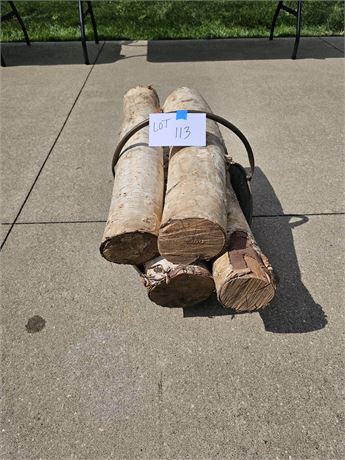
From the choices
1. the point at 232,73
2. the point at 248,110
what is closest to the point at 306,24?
the point at 232,73

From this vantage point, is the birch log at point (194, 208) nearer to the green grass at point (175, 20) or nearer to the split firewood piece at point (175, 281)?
the split firewood piece at point (175, 281)

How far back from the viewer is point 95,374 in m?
2.03

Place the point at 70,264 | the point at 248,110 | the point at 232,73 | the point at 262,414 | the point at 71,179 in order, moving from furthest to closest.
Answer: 1. the point at 232,73
2. the point at 248,110
3. the point at 71,179
4. the point at 70,264
5. the point at 262,414

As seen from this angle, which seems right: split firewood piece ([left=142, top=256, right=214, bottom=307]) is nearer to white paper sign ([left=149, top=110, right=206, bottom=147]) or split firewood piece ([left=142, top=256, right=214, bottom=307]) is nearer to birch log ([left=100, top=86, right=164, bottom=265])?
birch log ([left=100, top=86, right=164, bottom=265])

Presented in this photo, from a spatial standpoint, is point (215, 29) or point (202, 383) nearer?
point (202, 383)

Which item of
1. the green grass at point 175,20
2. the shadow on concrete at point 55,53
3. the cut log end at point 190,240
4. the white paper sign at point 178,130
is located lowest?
the shadow on concrete at point 55,53

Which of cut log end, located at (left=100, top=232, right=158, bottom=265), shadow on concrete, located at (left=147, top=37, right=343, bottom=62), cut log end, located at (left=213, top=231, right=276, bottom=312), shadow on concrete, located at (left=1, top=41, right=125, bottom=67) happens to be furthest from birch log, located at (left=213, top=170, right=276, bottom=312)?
shadow on concrete, located at (left=1, top=41, right=125, bottom=67)

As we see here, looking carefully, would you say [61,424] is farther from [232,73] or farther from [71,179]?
[232,73]

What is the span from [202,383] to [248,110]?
3313mm

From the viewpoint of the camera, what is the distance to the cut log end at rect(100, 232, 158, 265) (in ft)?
6.47

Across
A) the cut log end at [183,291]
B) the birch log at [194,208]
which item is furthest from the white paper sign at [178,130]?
the cut log end at [183,291]

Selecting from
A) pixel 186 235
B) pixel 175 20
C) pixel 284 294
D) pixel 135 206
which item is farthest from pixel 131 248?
pixel 175 20

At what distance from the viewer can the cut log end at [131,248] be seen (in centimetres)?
197

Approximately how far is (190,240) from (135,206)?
13.7 inches
